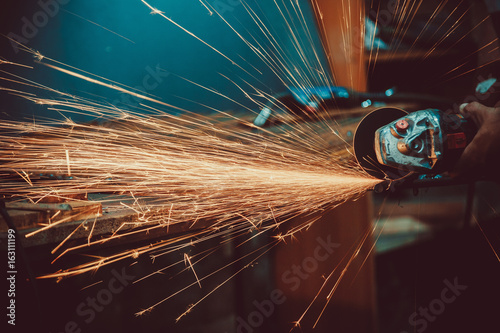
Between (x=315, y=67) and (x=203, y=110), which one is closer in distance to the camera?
(x=315, y=67)

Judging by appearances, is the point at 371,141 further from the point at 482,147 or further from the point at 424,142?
the point at 482,147

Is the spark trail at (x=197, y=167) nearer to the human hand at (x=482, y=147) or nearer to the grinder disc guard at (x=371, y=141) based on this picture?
the grinder disc guard at (x=371, y=141)

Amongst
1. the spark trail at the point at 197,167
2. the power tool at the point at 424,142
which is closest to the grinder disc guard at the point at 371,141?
the power tool at the point at 424,142

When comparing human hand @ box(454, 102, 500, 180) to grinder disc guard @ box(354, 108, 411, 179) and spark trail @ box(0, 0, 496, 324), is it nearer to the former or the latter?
grinder disc guard @ box(354, 108, 411, 179)

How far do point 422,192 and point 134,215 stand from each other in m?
1.85

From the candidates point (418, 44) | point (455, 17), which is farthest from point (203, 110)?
point (455, 17)

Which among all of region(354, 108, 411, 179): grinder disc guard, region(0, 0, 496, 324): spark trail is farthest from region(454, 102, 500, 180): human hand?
region(0, 0, 496, 324): spark trail

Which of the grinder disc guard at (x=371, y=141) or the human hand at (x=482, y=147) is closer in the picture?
the human hand at (x=482, y=147)

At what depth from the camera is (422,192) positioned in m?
2.11

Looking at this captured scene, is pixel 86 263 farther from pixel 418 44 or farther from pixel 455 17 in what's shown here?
pixel 455 17

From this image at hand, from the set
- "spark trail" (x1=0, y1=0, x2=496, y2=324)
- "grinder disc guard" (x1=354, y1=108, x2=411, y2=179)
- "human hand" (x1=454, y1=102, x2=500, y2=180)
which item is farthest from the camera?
"spark trail" (x1=0, y1=0, x2=496, y2=324)

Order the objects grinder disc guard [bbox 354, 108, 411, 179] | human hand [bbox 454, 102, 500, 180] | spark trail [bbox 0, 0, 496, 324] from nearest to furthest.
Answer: human hand [bbox 454, 102, 500, 180], grinder disc guard [bbox 354, 108, 411, 179], spark trail [bbox 0, 0, 496, 324]

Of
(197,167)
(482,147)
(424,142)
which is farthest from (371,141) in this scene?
(197,167)

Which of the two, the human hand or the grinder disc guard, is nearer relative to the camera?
the human hand
